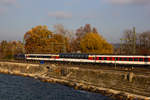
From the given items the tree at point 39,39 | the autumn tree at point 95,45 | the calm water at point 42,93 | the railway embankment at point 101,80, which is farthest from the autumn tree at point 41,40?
the calm water at point 42,93

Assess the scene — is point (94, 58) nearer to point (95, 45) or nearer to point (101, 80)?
point (101, 80)

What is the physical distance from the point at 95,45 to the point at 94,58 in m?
22.4

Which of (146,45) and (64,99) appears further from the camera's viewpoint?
(146,45)

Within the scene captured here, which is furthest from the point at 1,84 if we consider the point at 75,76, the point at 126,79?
the point at 126,79

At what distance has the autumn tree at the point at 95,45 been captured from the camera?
5997 cm

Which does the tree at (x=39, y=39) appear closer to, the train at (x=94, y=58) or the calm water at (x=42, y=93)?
the train at (x=94, y=58)

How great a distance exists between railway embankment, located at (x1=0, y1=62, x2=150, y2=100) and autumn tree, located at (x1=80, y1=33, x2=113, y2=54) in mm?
24608

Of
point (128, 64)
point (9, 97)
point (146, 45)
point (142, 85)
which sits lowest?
point (9, 97)

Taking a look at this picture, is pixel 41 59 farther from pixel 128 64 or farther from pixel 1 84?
pixel 128 64

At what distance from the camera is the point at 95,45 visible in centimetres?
6025

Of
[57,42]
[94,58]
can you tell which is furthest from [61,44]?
[94,58]

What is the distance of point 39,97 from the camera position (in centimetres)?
2438

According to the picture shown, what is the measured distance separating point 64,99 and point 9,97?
8454mm

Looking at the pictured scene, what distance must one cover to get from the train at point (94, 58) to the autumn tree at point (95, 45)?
17.8 metres
